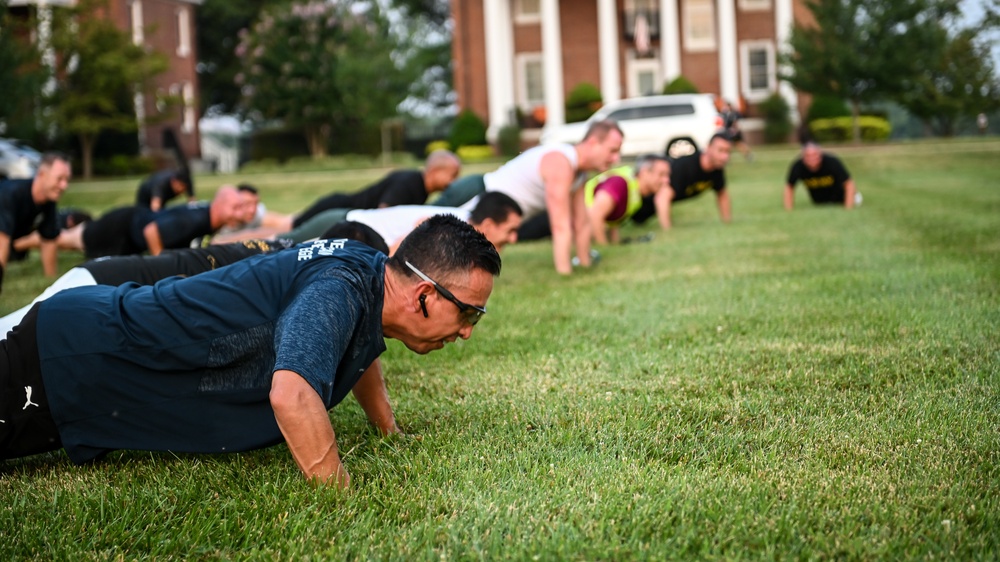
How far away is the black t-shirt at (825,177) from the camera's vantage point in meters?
17.3

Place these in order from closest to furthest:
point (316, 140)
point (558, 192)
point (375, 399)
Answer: point (375, 399)
point (558, 192)
point (316, 140)

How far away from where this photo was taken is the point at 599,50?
39969mm

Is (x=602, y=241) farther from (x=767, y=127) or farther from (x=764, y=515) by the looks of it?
(x=767, y=127)

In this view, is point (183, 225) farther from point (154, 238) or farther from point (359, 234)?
point (359, 234)

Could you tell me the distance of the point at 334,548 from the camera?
316cm

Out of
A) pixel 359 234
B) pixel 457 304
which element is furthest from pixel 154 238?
pixel 457 304

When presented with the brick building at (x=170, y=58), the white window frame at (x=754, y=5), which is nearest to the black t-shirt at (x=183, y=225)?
the brick building at (x=170, y=58)

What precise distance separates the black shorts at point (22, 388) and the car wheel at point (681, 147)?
2657 cm

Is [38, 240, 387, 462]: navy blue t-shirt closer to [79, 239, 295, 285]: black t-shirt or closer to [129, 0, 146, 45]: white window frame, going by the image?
[79, 239, 295, 285]: black t-shirt

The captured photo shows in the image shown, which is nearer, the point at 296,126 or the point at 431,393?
the point at 431,393

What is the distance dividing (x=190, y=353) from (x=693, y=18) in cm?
3860

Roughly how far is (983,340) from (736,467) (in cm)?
271

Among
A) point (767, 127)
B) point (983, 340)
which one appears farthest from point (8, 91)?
point (983, 340)

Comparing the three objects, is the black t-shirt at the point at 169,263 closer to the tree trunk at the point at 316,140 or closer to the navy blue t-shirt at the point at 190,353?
the navy blue t-shirt at the point at 190,353
